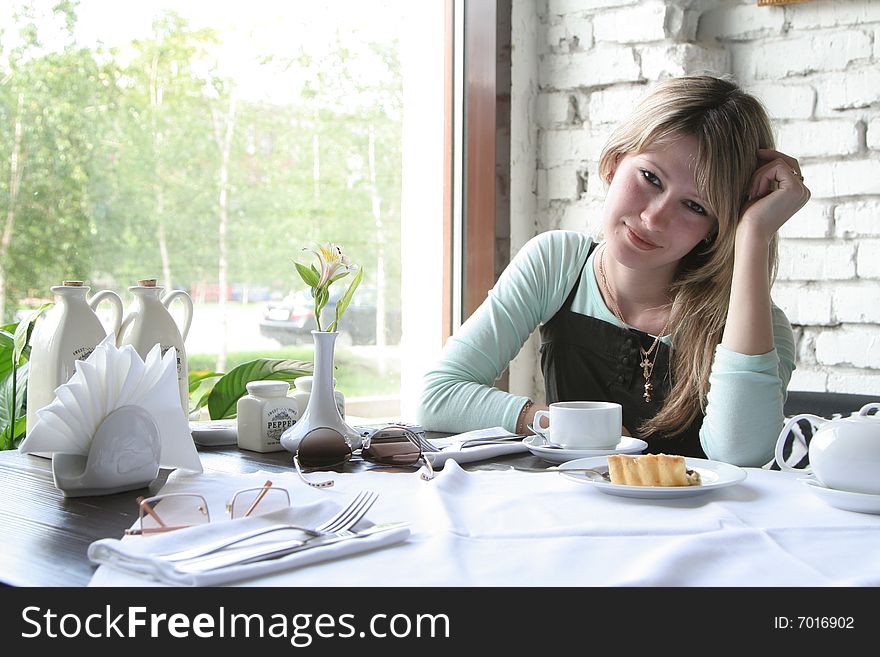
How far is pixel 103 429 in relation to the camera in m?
0.93

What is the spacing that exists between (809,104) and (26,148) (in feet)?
6.64

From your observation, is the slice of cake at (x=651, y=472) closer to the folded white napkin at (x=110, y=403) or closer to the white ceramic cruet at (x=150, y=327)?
the folded white napkin at (x=110, y=403)

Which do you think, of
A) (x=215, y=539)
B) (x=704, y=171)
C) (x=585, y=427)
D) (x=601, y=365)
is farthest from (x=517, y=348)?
(x=215, y=539)

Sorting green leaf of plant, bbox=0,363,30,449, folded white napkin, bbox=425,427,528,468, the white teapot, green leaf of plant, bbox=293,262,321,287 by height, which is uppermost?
green leaf of plant, bbox=293,262,321,287

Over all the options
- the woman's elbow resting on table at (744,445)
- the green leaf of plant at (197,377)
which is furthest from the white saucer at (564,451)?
the green leaf of plant at (197,377)

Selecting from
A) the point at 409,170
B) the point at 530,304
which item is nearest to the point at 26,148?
the point at 409,170

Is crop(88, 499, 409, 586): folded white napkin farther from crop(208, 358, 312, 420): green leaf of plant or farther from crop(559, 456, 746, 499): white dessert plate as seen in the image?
crop(208, 358, 312, 420): green leaf of plant

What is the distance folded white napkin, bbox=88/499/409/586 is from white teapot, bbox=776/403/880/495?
A: 449 mm

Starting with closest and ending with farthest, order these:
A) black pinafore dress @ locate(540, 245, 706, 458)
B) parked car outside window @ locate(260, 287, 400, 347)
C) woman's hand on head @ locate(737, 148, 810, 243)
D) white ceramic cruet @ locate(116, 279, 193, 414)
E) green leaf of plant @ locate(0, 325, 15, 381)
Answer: white ceramic cruet @ locate(116, 279, 193, 414), woman's hand on head @ locate(737, 148, 810, 243), black pinafore dress @ locate(540, 245, 706, 458), green leaf of plant @ locate(0, 325, 15, 381), parked car outside window @ locate(260, 287, 400, 347)

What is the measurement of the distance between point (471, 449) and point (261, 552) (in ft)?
1.68

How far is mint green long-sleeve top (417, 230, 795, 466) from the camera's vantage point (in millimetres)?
1281

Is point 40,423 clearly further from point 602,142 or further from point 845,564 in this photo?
point 602,142

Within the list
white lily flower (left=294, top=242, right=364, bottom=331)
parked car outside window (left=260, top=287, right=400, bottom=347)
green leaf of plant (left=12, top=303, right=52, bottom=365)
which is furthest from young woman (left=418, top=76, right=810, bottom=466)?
parked car outside window (left=260, top=287, right=400, bottom=347)

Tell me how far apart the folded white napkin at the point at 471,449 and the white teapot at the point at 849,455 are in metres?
0.40
